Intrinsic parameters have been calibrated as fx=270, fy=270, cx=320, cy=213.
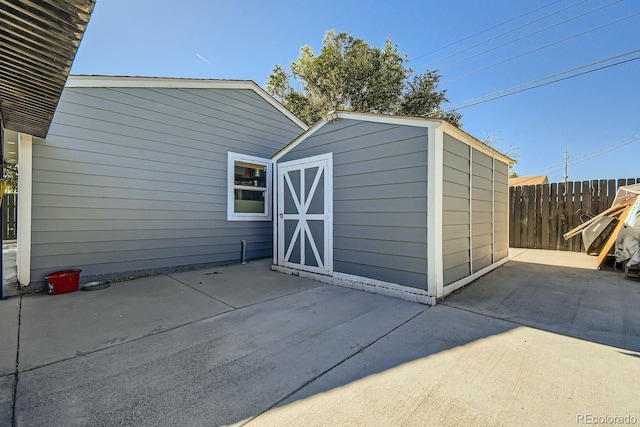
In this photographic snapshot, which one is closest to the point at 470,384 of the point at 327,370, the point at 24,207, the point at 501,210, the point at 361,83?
the point at 327,370

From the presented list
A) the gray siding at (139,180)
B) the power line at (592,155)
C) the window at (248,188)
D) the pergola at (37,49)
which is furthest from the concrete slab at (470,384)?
the power line at (592,155)

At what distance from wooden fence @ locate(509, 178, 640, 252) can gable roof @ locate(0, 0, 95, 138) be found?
31.7 ft

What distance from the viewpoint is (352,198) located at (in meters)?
4.29

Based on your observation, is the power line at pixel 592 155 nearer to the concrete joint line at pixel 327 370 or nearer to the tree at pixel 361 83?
the tree at pixel 361 83

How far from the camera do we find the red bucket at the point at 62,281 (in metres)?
3.92

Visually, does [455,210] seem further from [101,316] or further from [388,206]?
[101,316]

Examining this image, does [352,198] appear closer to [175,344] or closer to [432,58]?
[175,344]

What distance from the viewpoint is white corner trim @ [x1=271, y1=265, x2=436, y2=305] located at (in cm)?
348

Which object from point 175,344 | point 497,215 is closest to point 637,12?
point 497,215

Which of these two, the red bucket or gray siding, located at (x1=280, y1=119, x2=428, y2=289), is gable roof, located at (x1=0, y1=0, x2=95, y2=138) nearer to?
the red bucket

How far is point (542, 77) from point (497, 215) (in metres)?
5.82

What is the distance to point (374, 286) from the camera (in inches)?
156

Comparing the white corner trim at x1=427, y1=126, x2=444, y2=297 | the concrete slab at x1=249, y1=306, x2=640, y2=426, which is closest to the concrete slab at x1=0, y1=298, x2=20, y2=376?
the concrete slab at x1=249, y1=306, x2=640, y2=426

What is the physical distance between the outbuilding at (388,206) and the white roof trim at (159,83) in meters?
2.26
